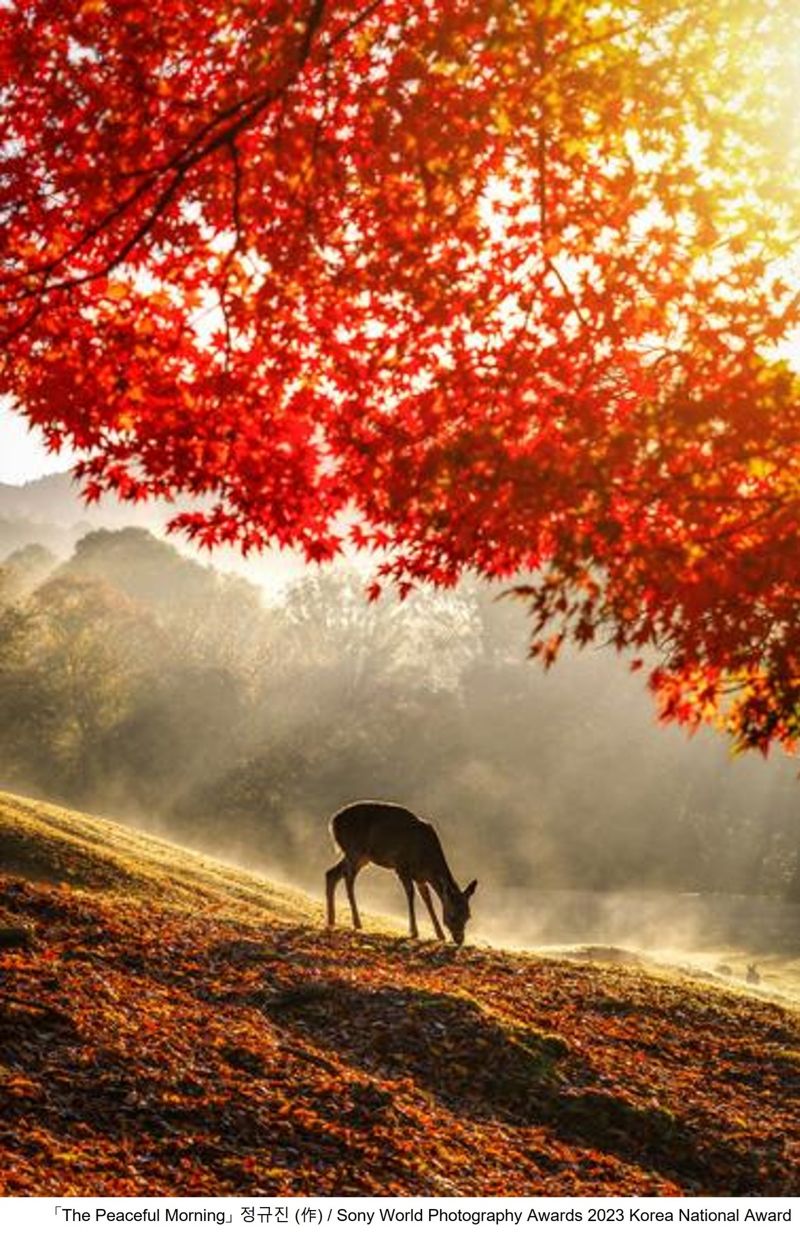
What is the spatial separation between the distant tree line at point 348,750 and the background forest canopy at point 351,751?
0.36ft

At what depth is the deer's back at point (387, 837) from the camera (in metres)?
17.4

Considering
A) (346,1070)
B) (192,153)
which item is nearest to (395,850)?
(346,1070)

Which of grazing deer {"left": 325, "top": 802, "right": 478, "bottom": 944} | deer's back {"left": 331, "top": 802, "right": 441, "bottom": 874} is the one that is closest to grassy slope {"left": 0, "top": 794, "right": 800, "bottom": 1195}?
grazing deer {"left": 325, "top": 802, "right": 478, "bottom": 944}

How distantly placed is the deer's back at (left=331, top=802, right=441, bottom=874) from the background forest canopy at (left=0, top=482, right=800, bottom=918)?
1115 inches

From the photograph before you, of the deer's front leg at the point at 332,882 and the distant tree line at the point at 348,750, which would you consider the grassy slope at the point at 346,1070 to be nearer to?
the deer's front leg at the point at 332,882

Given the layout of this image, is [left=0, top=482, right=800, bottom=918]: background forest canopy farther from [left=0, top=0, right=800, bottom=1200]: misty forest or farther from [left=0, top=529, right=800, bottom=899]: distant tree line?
[left=0, top=0, right=800, bottom=1200]: misty forest

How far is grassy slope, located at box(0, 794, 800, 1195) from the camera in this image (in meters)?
7.13

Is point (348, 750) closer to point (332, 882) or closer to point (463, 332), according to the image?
point (332, 882)

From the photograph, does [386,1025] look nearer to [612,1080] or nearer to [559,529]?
[612,1080]

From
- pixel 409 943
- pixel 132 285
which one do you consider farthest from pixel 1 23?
pixel 409 943

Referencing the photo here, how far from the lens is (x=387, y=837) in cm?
1750

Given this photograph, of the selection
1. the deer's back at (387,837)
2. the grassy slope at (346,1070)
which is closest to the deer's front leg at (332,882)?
the deer's back at (387,837)

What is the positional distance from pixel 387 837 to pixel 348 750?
42657 mm

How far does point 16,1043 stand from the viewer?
791 cm
